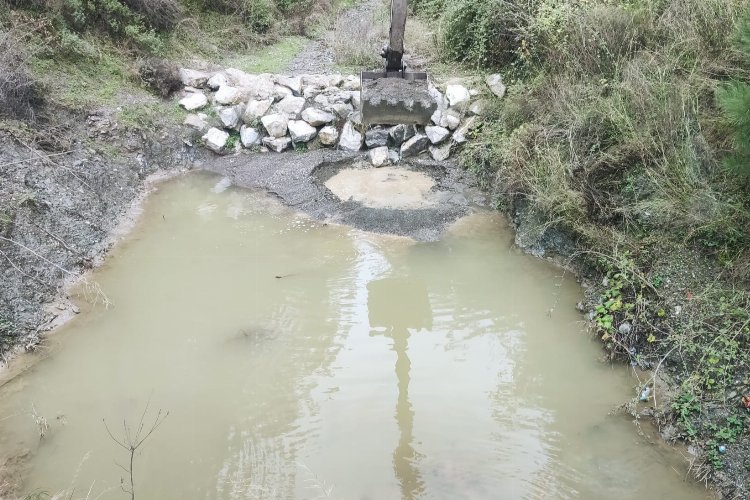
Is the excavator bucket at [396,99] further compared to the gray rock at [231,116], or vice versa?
the gray rock at [231,116]

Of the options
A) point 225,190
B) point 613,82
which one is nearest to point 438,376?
point 613,82

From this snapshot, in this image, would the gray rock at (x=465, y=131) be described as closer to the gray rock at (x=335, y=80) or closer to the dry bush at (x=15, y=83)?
the gray rock at (x=335, y=80)

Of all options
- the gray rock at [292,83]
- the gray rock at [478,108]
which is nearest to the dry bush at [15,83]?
the gray rock at [292,83]

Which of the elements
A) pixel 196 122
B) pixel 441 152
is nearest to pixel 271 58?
pixel 196 122

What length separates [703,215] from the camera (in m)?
4.44

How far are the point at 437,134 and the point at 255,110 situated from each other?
243 cm

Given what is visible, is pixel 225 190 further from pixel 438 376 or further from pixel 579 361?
pixel 579 361

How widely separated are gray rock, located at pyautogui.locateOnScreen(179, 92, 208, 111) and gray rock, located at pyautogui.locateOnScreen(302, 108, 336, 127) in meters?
1.39

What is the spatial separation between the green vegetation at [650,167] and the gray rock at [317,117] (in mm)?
1869

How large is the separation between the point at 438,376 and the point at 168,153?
4840 mm

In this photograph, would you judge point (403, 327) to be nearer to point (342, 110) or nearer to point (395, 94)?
point (395, 94)

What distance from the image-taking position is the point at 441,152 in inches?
288

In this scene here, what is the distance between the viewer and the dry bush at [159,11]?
8453mm

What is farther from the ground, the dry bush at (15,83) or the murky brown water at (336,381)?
the dry bush at (15,83)
